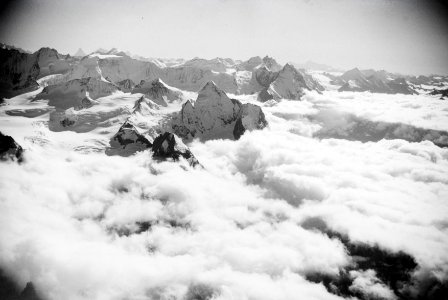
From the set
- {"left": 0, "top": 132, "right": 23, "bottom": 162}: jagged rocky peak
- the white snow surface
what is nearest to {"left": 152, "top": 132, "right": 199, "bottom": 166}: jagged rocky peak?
the white snow surface

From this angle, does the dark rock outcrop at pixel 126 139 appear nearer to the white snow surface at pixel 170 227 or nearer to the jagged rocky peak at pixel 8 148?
the white snow surface at pixel 170 227

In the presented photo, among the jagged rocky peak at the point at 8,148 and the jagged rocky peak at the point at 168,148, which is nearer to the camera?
the jagged rocky peak at the point at 8,148

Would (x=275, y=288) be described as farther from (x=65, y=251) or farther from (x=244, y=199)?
(x=65, y=251)

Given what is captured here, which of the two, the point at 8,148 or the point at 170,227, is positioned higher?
the point at 8,148

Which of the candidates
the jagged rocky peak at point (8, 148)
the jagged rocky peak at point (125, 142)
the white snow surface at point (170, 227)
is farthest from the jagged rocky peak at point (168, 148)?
the jagged rocky peak at point (8, 148)

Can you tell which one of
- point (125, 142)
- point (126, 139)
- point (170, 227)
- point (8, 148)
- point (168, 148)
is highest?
point (8, 148)

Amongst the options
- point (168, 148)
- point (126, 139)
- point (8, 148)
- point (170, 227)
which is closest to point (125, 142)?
point (126, 139)

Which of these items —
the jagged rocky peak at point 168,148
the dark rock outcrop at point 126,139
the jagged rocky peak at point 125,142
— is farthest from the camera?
the dark rock outcrop at point 126,139

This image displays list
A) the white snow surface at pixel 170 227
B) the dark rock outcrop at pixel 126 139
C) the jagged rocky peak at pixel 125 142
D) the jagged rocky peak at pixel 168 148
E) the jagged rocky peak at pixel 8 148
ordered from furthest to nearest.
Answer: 1. the dark rock outcrop at pixel 126 139
2. the jagged rocky peak at pixel 125 142
3. the jagged rocky peak at pixel 168 148
4. the jagged rocky peak at pixel 8 148
5. the white snow surface at pixel 170 227

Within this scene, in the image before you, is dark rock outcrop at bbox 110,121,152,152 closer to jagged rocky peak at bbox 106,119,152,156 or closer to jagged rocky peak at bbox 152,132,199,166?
jagged rocky peak at bbox 106,119,152,156

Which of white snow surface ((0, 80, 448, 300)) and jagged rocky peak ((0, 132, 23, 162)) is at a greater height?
jagged rocky peak ((0, 132, 23, 162))

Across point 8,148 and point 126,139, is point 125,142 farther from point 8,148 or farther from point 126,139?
point 8,148

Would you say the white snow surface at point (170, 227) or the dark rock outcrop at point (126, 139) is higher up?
the dark rock outcrop at point (126, 139)
